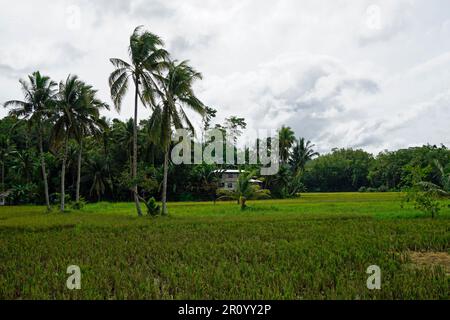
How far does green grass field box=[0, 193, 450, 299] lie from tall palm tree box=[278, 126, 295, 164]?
31365 millimetres

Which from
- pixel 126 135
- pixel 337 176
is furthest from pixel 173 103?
pixel 337 176

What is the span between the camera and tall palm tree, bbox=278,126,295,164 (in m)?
45.2

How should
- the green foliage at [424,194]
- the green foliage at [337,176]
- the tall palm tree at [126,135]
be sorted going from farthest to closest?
1. the green foliage at [337,176]
2. the tall palm tree at [126,135]
3. the green foliage at [424,194]

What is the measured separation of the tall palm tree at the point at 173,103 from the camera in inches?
754

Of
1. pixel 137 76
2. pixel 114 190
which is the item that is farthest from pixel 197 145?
pixel 137 76

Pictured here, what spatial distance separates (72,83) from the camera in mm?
24359

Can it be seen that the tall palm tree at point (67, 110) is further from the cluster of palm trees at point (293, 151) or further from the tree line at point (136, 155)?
the cluster of palm trees at point (293, 151)

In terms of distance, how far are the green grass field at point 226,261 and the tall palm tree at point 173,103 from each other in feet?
21.1

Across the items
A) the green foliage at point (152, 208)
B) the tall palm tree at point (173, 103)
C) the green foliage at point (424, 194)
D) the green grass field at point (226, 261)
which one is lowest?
the green grass field at point (226, 261)

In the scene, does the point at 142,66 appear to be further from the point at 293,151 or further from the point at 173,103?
the point at 293,151

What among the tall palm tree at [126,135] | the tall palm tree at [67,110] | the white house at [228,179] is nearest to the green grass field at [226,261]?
the tall palm tree at [67,110]

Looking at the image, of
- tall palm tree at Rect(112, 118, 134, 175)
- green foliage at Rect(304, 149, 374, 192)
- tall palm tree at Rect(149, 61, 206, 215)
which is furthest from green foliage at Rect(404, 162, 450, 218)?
green foliage at Rect(304, 149, 374, 192)

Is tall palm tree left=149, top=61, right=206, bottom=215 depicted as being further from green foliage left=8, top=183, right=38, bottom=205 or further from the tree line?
green foliage left=8, top=183, right=38, bottom=205

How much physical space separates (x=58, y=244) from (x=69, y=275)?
13.6 ft
